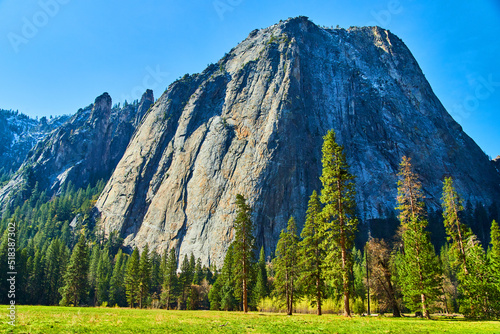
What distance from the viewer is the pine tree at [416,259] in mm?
27688

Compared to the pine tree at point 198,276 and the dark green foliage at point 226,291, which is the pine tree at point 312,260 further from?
the pine tree at point 198,276

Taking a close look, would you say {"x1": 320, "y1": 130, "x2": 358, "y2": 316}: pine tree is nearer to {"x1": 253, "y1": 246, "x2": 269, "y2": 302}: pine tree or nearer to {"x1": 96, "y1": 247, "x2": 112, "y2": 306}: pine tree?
{"x1": 253, "y1": 246, "x2": 269, "y2": 302}: pine tree

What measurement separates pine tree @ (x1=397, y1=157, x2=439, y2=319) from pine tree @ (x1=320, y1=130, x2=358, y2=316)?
6.47 meters

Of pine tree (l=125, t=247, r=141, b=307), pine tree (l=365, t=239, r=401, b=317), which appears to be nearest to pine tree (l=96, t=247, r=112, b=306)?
pine tree (l=125, t=247, r=141, b=307)

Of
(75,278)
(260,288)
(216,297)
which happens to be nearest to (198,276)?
(216,297)

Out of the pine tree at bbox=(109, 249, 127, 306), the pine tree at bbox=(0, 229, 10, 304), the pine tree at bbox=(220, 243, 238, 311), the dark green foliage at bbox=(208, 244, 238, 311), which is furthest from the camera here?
the pine tree at bbox=(109, 249, 127, 306)

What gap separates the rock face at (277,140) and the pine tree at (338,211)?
8115 cm

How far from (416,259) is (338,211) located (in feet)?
32.5

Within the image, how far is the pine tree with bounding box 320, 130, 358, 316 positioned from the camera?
25.4 meters

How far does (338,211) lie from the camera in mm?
25641

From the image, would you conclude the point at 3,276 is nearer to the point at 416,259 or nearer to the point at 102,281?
the point at 102,281

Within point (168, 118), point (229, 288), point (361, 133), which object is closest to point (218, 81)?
point (168, 118)

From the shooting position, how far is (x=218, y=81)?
157 m

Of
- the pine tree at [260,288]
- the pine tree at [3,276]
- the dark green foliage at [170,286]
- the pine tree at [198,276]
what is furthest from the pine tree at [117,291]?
the pine tree at [260,288]
